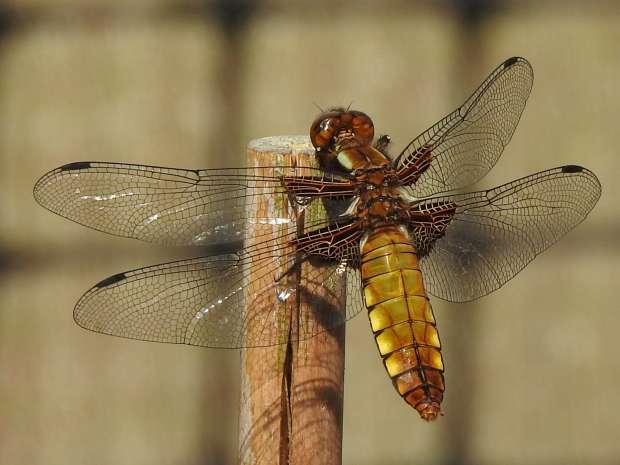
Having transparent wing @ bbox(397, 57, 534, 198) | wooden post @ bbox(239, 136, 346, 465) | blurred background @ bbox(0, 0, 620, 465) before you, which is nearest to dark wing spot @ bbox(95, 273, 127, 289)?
wooden post @ bbox(239, 136, 346, 465)

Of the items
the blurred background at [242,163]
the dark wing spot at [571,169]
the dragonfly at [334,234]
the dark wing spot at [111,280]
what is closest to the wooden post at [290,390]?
the dragonfly at [334,234]

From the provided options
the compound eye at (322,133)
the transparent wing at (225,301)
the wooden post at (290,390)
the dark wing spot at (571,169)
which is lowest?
the wooden post at (290,390)

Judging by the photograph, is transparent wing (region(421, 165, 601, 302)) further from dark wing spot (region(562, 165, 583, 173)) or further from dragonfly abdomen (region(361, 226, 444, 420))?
dragonfly abdomen (region(361, 226, 444, 420))

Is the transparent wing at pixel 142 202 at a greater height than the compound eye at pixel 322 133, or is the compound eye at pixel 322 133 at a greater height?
the compound eye at pixel 322 133

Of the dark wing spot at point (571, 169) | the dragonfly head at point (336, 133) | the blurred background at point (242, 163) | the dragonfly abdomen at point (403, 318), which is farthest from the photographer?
the blurred background at point (242, 163)

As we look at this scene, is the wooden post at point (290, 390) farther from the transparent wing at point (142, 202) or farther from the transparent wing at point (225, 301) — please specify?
the transparent wing at point (142, 202)

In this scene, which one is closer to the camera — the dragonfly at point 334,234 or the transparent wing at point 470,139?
the dragonfly at point 334,234
